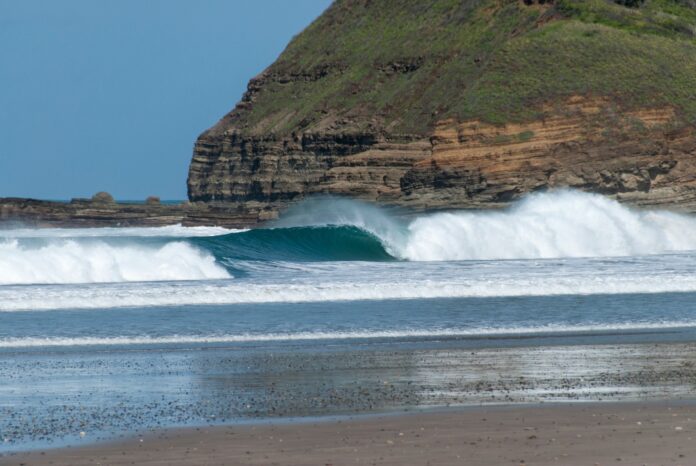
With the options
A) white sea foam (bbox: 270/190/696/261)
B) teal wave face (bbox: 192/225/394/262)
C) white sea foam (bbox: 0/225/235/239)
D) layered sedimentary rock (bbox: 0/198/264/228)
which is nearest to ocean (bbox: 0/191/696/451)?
teal wave face (bbox: 192/225/394/262)

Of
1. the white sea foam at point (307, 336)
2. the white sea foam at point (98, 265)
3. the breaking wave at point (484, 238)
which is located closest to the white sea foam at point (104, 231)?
the breaking wave at point (484, 238)

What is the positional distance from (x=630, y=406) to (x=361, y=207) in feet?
153

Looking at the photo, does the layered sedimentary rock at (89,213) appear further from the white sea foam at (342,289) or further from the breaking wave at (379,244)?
the white sea foam at (342,289)

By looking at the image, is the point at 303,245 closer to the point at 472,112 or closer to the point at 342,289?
the point at 342,289

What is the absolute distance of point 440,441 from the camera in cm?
1051

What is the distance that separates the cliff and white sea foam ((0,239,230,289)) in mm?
26816

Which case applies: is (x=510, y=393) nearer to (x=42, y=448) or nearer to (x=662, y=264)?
(x=42, y=448)

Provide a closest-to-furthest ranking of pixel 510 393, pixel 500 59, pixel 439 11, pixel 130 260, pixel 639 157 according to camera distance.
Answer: pixel 510 393 → pixel 130 260 → pixel 639 157 → pixel 500 59 → pixel 439 11

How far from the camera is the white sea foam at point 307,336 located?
17.9 meters

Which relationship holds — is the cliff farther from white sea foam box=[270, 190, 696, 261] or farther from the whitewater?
the whitewater

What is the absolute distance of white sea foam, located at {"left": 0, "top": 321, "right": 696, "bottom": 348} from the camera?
58.7 feet

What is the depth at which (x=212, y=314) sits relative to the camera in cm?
2134

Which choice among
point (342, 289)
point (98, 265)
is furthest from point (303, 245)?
point (342, 289)

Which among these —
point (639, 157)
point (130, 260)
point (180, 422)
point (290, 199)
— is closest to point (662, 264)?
point (130, 260)
